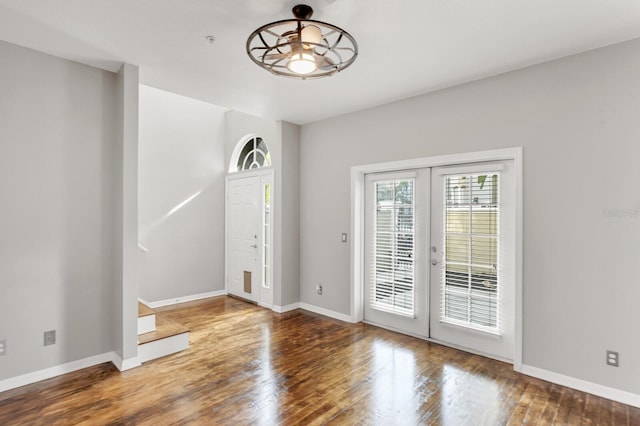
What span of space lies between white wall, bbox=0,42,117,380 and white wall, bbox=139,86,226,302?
1918 millimetres

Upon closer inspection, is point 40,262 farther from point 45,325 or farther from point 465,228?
point 465,228

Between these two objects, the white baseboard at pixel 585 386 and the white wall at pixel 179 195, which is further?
the white wall at pixel 179 195

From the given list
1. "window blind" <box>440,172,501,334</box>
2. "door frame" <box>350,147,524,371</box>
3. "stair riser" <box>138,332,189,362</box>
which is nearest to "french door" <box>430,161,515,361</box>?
"window blind" <box>440,172,501,334</box>

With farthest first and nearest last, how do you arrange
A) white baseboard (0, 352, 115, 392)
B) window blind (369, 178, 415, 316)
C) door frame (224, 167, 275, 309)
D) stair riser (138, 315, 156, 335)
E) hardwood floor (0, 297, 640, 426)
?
door frame (224, 167, 275, 309) < window blind (369, 178, 415, 316) < stair riser (138, 315, 156, 335) < white baseboard (0, 352, 115, 392) < hardwood floor (0, 297, 640, 426)

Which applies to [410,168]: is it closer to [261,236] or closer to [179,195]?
[261,236]

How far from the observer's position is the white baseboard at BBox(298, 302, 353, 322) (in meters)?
4.58

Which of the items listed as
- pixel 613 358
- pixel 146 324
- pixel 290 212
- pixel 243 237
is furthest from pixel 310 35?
pixel 243 237

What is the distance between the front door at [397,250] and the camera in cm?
391

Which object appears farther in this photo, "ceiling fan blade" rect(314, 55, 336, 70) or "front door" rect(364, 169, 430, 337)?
"front door" rect(364, 169, 430, 337)

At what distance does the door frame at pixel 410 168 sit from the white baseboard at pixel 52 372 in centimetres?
280

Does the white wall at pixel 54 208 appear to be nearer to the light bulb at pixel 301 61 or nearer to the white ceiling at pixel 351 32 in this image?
the white ceiling at pixel 351 32

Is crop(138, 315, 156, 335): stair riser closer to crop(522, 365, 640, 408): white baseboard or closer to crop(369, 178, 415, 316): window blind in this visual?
crop(369, 178, 415, 316): window blind

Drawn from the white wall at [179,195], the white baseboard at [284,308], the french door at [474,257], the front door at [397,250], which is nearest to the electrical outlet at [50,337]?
the white wall at [179,195]

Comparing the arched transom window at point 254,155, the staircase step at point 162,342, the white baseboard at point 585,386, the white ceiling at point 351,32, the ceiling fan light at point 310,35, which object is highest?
the white ceiling at point 351,32
